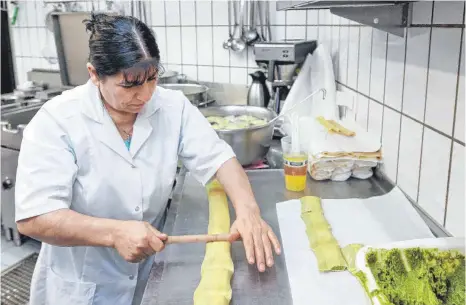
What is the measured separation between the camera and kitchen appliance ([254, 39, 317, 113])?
1.79m

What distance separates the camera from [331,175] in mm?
1407

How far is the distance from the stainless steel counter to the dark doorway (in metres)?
2.52

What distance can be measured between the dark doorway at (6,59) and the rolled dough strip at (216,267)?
9.26 ft

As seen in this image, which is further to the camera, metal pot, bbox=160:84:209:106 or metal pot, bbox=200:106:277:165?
metal pot, bbox=160:84:209:106

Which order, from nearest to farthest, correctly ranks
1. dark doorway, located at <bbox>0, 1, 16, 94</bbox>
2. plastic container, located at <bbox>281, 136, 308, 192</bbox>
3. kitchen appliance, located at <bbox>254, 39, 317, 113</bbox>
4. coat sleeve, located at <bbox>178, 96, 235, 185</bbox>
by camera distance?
1. coat sleeve, located at <bbox>178, 96, 235, 185</bbox>
2. plastic container, located at <bbox>281, 136, 308, 192</bbox>
3. kitchen appliance, located at <bbox>254, 39, 317, 113</bbox>
4. dark doorway, located at <bbox>0, 1, 16, 94</bbox>

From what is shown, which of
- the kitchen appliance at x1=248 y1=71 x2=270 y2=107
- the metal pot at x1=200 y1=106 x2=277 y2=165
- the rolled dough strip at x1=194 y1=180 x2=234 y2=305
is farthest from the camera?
the kitchen appliance at x1=248 y1=71 x2=270 y2=107

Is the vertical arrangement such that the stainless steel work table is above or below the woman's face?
below

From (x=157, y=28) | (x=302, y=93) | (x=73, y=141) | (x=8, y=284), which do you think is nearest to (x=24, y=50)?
(x=157, y=28)

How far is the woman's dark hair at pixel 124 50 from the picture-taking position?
0.96 metres

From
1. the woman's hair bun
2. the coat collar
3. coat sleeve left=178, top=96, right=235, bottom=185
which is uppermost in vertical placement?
the woman's hair bun

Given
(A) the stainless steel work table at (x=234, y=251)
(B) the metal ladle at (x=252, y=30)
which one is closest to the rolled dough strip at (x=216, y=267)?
(A) the stainless steel work table at (x=234, y=251)

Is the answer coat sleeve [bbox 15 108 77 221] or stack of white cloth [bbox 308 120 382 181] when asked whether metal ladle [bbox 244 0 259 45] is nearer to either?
stack of white cloth [bbox 308 120 382 181]

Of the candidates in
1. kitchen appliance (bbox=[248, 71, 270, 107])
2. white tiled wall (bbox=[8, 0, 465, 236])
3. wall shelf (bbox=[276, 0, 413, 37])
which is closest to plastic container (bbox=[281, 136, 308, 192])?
white tiled wall (bbox=[8, 0, 465, 236])

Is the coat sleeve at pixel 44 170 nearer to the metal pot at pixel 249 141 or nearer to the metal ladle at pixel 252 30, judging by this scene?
the metal pot at pixel 249 141
